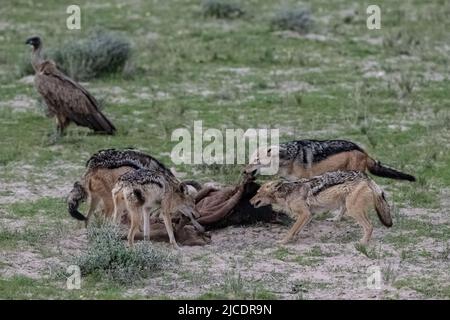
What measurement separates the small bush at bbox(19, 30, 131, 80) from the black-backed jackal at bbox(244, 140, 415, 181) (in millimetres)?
7157

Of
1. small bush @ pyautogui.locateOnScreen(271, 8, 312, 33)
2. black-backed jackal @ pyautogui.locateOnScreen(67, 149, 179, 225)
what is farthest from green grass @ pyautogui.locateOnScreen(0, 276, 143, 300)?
small bush @ pyautogui.locateOnScreen(271, 8, 312, 33)

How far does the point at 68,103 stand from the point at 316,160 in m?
4.60

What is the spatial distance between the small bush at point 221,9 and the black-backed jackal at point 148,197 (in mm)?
12660

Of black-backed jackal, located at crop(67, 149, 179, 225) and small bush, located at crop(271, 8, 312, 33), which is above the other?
small bush, located at crop(271, 8, 312, 33)

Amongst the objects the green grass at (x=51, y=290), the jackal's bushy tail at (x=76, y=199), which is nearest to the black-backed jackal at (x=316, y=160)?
the jackal's bushy tail at (x=76, y=199)

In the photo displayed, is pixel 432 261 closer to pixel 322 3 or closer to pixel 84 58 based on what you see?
pixel 84 58

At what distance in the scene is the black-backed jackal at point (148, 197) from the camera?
1030 cm

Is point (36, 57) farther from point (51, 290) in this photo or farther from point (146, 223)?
point (51, 290)

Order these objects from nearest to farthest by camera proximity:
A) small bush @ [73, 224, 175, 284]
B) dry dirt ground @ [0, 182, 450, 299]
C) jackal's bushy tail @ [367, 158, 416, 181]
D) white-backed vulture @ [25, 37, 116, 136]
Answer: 1. dry dirt ground @ [0, 182, 450, 299]
2. small bush @ [73, 224, 175, 284]
3. jackal's bushy tail @ [367, 158, 416, 181]
4. white-backed vulture @ [25, 37, 116, 136]

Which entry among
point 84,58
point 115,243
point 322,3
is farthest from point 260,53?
point 115,243

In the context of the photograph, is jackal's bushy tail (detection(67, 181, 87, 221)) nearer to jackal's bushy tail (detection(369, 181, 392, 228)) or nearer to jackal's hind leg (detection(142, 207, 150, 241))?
jackal's hind leg (detection(142, 207, 150, 241))

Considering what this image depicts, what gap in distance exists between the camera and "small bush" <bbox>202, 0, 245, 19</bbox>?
23.1 meters
